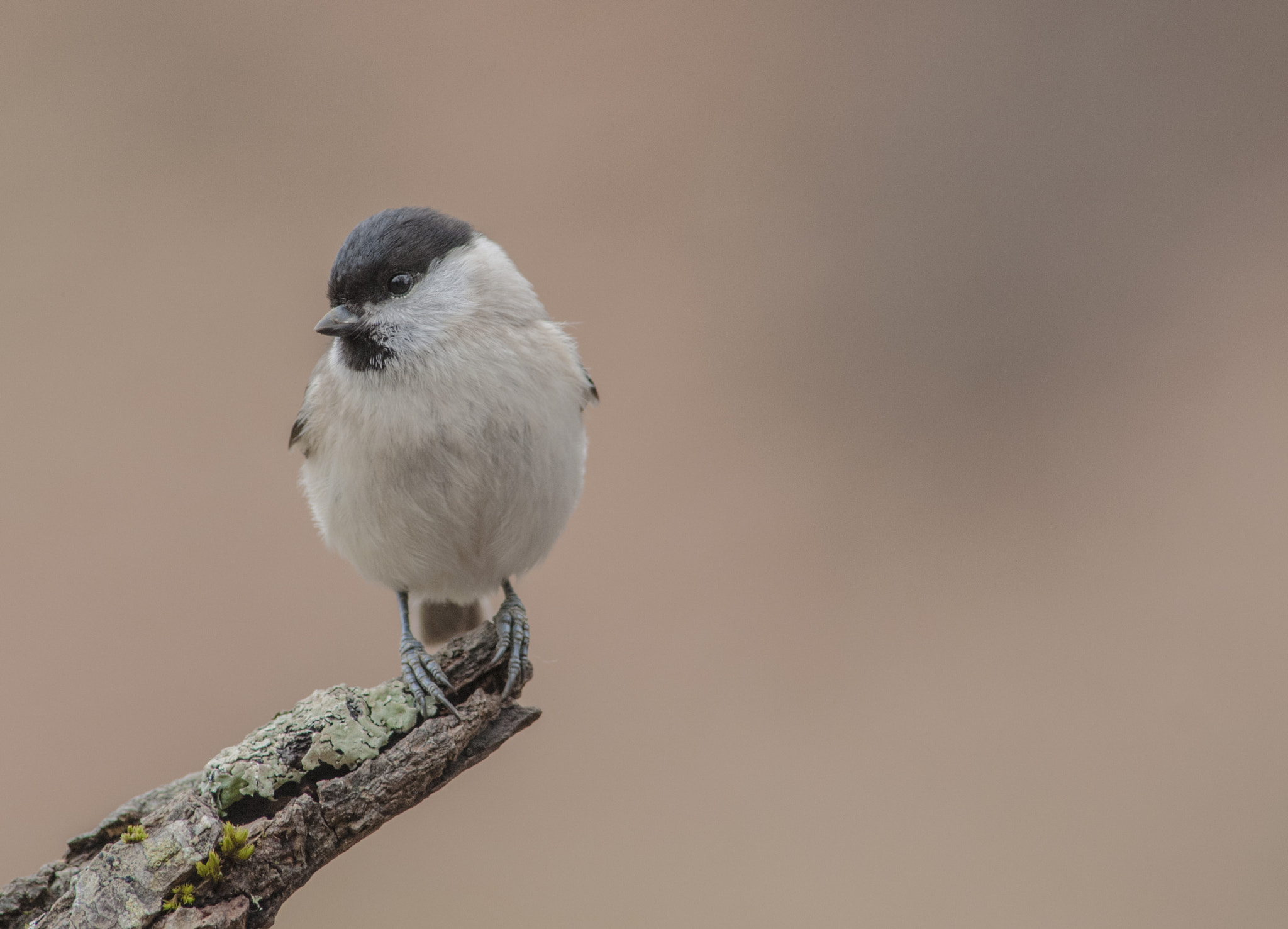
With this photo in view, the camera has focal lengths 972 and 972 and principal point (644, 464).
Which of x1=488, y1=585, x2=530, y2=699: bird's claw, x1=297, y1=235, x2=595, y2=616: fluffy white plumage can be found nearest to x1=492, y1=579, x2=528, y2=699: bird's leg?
x1=488, y1=585, x2=530, y2=699: bird's claw

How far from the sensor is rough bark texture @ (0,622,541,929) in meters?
1.03

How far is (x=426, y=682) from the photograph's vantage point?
1.26 metres

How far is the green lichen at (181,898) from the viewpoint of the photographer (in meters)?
1.01

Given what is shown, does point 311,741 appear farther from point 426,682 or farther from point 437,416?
point 437,416

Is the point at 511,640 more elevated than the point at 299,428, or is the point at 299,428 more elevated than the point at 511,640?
the point at 299,428

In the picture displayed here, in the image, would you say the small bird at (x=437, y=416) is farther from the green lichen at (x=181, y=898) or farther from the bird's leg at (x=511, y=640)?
the green lichen at (x=181, y=898)

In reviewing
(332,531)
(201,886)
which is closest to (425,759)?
(201,886)

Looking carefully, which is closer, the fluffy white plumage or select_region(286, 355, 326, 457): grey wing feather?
the fluffy white plumage

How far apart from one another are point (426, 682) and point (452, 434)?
35cm

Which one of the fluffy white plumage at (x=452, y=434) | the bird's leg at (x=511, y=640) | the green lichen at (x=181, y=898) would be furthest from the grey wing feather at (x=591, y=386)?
the green lichen at (x=181, y=898)

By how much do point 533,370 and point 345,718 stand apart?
1.91 ft

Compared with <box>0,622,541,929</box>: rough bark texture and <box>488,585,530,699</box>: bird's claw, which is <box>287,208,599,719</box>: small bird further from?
<box>0,622,541,929</box>: rough bark texture

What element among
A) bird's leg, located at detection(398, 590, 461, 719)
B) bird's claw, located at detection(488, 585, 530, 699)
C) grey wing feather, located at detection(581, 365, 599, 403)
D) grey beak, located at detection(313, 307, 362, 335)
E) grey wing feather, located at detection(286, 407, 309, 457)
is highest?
grey beak, located at detection(313, 307, 362, 335)

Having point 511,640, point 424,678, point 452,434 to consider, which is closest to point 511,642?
point 511,640
